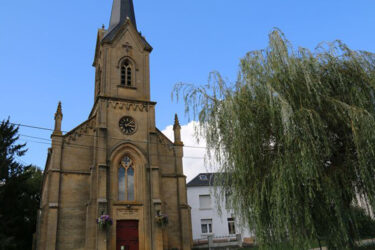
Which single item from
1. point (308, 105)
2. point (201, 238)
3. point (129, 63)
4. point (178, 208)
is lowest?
point (201, 238)

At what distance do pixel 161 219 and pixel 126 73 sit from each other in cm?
1154

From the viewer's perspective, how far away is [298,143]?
10.2 meters

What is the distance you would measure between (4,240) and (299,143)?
Result: 1991 centimetres

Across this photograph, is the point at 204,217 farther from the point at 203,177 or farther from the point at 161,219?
the point at 161,219

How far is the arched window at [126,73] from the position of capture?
2563cm

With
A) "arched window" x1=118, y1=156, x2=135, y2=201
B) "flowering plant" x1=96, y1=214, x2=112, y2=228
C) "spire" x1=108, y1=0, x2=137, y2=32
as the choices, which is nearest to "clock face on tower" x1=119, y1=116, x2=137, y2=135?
"arched window" x1=118, y1=156, x2=135, y2=201

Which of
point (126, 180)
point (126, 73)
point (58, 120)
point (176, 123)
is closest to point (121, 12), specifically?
point (126, 73)

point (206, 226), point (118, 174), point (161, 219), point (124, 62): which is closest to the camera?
point (161, 219)

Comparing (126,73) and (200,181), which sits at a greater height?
(126,73)

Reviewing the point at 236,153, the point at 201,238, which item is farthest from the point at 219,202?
the point at 201,238

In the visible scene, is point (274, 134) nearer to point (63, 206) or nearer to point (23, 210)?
point (63, 206)

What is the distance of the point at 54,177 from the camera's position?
20.7 metres

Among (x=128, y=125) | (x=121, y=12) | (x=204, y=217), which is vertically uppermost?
(x=121, y=12)

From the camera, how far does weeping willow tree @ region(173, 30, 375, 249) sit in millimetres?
9844
